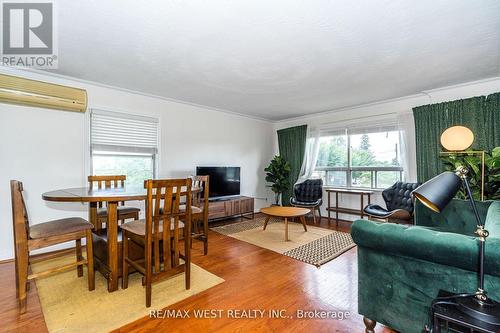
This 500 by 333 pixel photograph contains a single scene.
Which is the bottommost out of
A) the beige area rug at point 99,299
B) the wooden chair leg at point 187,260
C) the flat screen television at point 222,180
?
the beige area rug at point 99,299

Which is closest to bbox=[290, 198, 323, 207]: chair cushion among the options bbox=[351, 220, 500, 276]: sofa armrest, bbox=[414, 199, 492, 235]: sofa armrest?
bbox=[414, 199, 492, 235]: sofa armrest

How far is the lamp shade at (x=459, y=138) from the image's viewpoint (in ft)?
9.52

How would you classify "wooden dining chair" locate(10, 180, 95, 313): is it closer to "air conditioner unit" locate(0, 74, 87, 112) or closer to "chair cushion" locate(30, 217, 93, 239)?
"chair cushion" locate(30, 217, 93, 239)

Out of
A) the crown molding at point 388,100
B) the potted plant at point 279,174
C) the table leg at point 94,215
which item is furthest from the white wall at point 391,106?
the table leg at point 94,215

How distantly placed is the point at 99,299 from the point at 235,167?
3.45m

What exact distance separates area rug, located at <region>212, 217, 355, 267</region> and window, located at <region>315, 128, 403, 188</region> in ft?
4.53

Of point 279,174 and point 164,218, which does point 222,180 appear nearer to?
point 279,174

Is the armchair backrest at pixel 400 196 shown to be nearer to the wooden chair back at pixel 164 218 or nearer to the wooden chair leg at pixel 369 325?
the wooden chair leg at pixel 369 325

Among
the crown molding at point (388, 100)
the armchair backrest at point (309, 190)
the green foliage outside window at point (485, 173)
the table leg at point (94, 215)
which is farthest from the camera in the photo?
the armchair backrest at point (309, 190)

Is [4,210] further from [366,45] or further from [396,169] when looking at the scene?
Result: [396,169]

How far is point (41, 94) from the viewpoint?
2.90 metres

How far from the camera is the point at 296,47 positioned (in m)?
2.41

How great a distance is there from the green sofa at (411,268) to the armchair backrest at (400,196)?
2204mm

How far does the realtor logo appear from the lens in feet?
6.17
